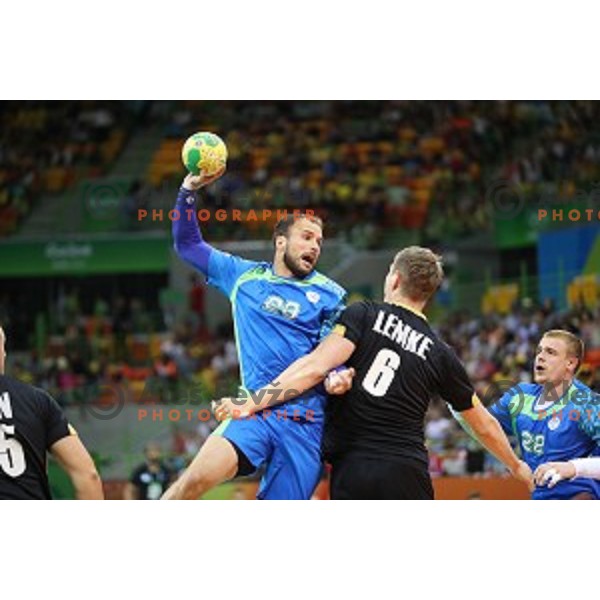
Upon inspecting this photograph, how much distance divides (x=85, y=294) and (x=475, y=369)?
8068 mm

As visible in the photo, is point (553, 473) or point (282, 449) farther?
point (553, 473)

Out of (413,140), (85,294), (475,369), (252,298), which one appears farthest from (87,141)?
(252,298)

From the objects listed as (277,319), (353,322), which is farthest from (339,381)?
(277,319)

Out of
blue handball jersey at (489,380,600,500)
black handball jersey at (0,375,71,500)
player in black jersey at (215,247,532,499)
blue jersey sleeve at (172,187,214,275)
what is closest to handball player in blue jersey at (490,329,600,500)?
blue handball jersey at (489,380,600,500)

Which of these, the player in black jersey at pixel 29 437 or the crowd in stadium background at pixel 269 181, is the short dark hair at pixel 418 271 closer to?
the player in black jersey at pixel 29 437

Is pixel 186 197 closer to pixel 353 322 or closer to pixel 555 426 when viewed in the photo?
pixel 353 322

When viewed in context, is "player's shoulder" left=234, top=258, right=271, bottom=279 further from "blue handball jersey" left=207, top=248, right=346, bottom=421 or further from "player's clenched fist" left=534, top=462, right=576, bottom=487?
"player's clenched fist" left=534, top=462, right=576, bottom=487

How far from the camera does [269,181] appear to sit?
984 inches

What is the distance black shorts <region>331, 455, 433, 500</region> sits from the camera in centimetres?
895

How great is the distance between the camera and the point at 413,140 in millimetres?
25531

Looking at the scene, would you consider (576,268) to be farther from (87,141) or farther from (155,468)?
(87,141)

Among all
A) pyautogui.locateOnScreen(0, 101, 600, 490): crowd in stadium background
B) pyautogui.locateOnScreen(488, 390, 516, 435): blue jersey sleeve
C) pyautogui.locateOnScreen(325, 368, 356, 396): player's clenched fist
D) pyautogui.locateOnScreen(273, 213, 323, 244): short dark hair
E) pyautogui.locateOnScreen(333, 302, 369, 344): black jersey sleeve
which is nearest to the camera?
pyautogui.locateOnScreen(325, 368, 356, 396): player's clenched fist

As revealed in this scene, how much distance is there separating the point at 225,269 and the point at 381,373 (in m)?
1.91

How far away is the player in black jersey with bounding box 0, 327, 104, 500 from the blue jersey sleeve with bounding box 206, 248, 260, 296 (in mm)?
2346
